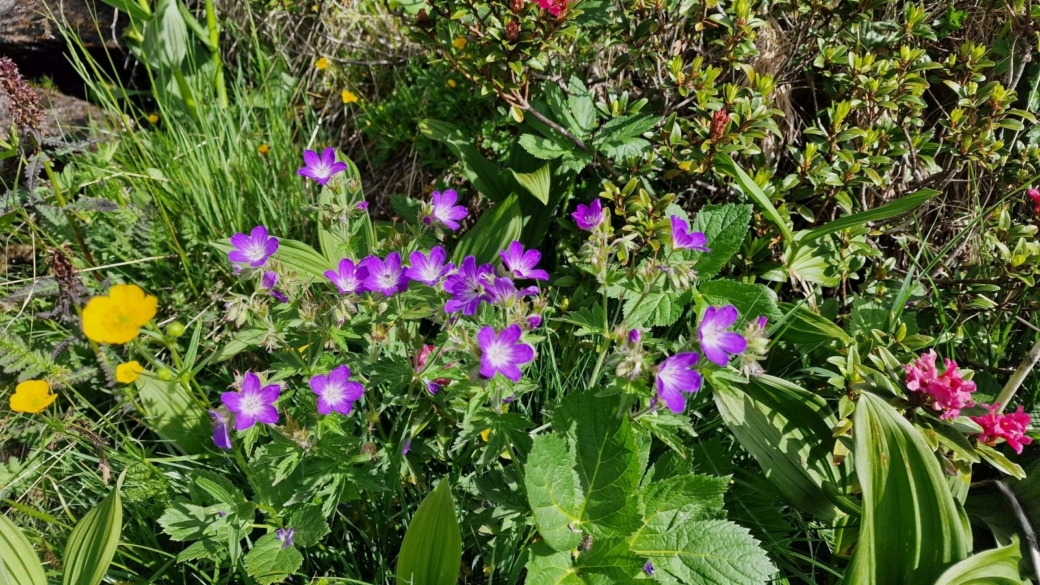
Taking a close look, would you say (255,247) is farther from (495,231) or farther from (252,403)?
(495,231)

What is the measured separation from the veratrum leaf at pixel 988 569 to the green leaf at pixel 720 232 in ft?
2.55

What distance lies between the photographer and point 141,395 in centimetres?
182

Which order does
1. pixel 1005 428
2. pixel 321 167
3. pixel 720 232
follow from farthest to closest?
pixel 720 232 → pixel 321 167 → pixel 1005 428

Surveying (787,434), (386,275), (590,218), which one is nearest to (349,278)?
(386,275)

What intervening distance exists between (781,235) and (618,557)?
3.63 feet

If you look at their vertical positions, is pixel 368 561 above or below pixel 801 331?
below

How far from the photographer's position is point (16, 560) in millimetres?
1417

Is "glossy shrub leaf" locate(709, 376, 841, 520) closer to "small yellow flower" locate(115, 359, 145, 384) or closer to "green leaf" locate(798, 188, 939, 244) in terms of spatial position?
"green leaf" locate(798, 188, 939, 244)

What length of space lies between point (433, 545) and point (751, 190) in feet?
3.77

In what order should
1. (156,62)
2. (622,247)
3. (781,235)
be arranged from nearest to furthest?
1. (622,247)
2. (781,235)
3. (156,62)

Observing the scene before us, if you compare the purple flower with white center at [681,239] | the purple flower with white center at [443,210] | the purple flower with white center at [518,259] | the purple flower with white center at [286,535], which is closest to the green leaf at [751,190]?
the purple flower with white center at [681,239]

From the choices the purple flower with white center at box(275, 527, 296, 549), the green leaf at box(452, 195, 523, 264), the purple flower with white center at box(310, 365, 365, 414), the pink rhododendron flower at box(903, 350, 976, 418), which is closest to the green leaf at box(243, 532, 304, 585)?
the purple flower with white center at box(275, 527, 296, 549)

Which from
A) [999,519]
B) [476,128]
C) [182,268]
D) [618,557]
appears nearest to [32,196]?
[182,268]

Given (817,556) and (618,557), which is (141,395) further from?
(817,556)
